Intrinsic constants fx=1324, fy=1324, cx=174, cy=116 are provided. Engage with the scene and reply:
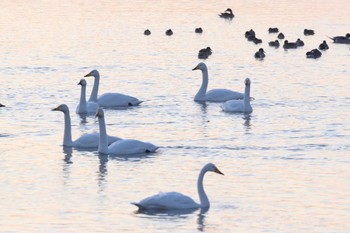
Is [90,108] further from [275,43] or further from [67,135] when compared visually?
[275,43]

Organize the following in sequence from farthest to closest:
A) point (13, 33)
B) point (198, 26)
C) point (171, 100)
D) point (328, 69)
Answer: point (198, 26)
point (13, 33)
point (328, 69)
point (171, 100)

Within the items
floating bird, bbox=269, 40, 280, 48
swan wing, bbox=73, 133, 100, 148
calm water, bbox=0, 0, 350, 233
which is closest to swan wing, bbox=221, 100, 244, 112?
calm water, bbox=0, 0, 350, 233

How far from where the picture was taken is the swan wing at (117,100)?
111ft

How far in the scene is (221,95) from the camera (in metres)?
35.8

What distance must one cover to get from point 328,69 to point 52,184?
21.2m

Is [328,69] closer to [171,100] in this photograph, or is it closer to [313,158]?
[171,100]

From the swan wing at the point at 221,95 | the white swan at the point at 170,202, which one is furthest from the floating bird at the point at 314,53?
the white swan at the point at 170,202

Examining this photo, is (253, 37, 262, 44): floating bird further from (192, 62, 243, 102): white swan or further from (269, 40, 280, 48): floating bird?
(192, 62, 243, 102): white swan

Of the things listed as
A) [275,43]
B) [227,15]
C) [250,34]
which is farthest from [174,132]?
[227,15]

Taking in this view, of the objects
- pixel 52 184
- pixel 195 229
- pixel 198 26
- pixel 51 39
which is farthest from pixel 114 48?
pixel 195 229

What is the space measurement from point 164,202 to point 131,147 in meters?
5.50

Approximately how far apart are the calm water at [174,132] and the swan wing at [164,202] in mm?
251

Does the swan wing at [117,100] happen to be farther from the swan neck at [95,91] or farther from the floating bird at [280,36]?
the floating bird at [280,36]

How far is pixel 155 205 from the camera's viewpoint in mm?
20984
